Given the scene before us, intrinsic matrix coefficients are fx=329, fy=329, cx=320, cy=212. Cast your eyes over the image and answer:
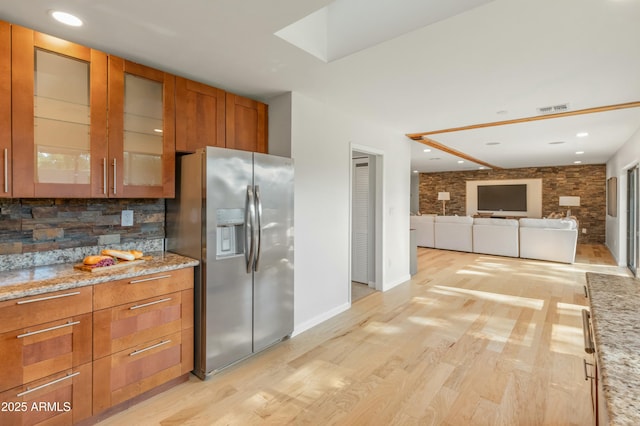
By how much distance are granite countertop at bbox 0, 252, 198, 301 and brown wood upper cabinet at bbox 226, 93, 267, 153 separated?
1.19m

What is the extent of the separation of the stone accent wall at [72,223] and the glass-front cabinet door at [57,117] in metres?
0.34

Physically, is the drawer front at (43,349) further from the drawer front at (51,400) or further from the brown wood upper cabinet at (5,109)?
the brown wood upper cabinet at (5,109)

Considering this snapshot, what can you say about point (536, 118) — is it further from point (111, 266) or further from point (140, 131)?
point (111, 266)

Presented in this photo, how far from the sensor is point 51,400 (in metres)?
1.76

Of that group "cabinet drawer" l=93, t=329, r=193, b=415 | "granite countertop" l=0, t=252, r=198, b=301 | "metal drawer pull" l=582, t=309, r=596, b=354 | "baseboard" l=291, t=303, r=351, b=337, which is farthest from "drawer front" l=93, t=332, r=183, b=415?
"metal drawer pull" l=582, t=309, r=596, b=354

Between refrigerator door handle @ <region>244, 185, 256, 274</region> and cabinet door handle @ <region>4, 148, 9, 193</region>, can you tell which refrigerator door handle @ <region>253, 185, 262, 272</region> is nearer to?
refrigerator door handle @ <region>244, 185, 256, 274</region>

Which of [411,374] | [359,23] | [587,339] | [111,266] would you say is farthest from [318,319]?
[359,23]

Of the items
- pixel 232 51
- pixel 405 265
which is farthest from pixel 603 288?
pixel 405 265

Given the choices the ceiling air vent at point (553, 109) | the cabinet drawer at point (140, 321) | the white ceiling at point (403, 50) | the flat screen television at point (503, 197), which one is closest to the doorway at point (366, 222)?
the white ceiling at point (403, 50)

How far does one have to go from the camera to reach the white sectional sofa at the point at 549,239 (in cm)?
659

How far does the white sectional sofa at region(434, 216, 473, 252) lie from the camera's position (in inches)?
315

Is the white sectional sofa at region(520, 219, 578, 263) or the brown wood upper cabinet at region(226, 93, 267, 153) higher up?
the brown wood upper cabinet at region(226, 93, 267, 153)

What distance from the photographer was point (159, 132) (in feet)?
8.24

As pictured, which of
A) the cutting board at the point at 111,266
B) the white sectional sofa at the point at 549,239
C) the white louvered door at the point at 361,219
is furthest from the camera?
the white sectional sofa at the point at 549,239
